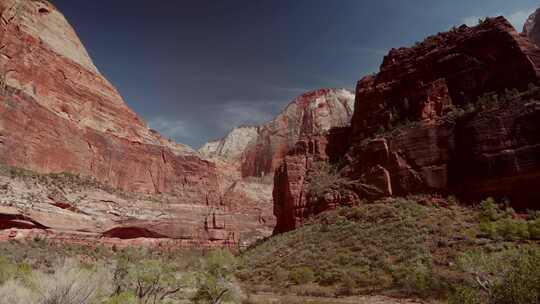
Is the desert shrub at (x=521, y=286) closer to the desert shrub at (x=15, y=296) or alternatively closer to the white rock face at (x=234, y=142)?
the desert shrub at (x=15, y=296)

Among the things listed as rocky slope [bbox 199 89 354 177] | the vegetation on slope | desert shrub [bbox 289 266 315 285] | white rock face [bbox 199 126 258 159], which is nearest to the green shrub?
the vegetation on slope

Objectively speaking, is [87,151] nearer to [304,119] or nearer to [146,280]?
[146,280]

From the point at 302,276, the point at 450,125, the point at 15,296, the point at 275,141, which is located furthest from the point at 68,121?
the point at 275,141

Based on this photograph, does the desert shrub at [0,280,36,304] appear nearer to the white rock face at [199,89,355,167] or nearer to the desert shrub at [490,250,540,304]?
the desert shrub at [490,250,540,304]

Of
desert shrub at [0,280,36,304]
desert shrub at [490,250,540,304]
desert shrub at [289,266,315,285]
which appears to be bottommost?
desert shrub at [289,266,315,285]

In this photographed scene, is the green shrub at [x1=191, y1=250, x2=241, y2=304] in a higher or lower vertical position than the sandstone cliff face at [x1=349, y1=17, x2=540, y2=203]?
lower

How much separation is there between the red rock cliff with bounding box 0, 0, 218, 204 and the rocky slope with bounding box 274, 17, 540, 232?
2852cm

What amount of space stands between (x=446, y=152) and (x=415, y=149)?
2133 mm

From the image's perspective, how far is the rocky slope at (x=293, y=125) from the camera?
9362 cm

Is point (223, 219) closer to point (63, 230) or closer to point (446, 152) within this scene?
point (63, 230)

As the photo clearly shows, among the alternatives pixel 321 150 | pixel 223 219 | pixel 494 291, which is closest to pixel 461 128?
pixel 321 150

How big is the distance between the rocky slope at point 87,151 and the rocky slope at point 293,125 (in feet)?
85.5

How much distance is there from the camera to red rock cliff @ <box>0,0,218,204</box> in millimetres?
38594

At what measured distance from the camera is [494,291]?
6703 mm
